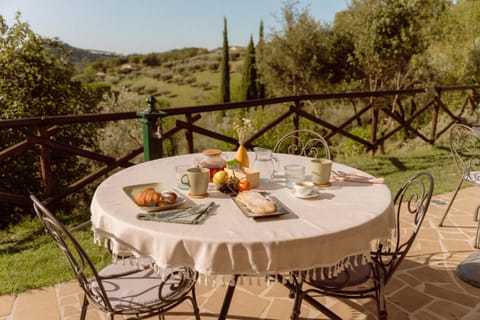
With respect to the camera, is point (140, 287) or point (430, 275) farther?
point (430, 275)

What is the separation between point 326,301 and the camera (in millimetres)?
2393

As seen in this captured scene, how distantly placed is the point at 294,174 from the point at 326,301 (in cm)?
99

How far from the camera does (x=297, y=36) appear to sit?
45.7ft

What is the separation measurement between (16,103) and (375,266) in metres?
6.07

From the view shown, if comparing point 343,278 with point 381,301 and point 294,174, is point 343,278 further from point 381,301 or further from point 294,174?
point 294,174

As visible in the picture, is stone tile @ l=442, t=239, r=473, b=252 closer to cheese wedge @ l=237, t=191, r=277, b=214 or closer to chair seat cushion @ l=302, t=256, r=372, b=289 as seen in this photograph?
chair seat cushion @ l=302, t=256, r=372, b=289

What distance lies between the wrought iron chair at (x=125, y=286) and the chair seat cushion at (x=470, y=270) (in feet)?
6.67

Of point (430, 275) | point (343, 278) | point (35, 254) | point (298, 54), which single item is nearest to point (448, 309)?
point (430, 275)

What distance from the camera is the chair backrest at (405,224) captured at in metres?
1.79

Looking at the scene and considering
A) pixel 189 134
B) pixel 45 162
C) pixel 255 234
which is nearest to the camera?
pixel 255 234

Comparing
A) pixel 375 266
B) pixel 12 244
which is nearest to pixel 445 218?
pixel 375 266

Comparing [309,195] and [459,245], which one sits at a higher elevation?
[309,195]

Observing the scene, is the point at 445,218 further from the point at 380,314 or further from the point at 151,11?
the point at 151,11

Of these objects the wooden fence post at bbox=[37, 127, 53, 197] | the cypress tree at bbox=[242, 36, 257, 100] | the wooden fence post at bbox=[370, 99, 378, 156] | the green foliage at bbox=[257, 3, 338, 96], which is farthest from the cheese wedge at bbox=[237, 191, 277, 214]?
the cypress tree at bbox=[242, 36, 257, 100]
